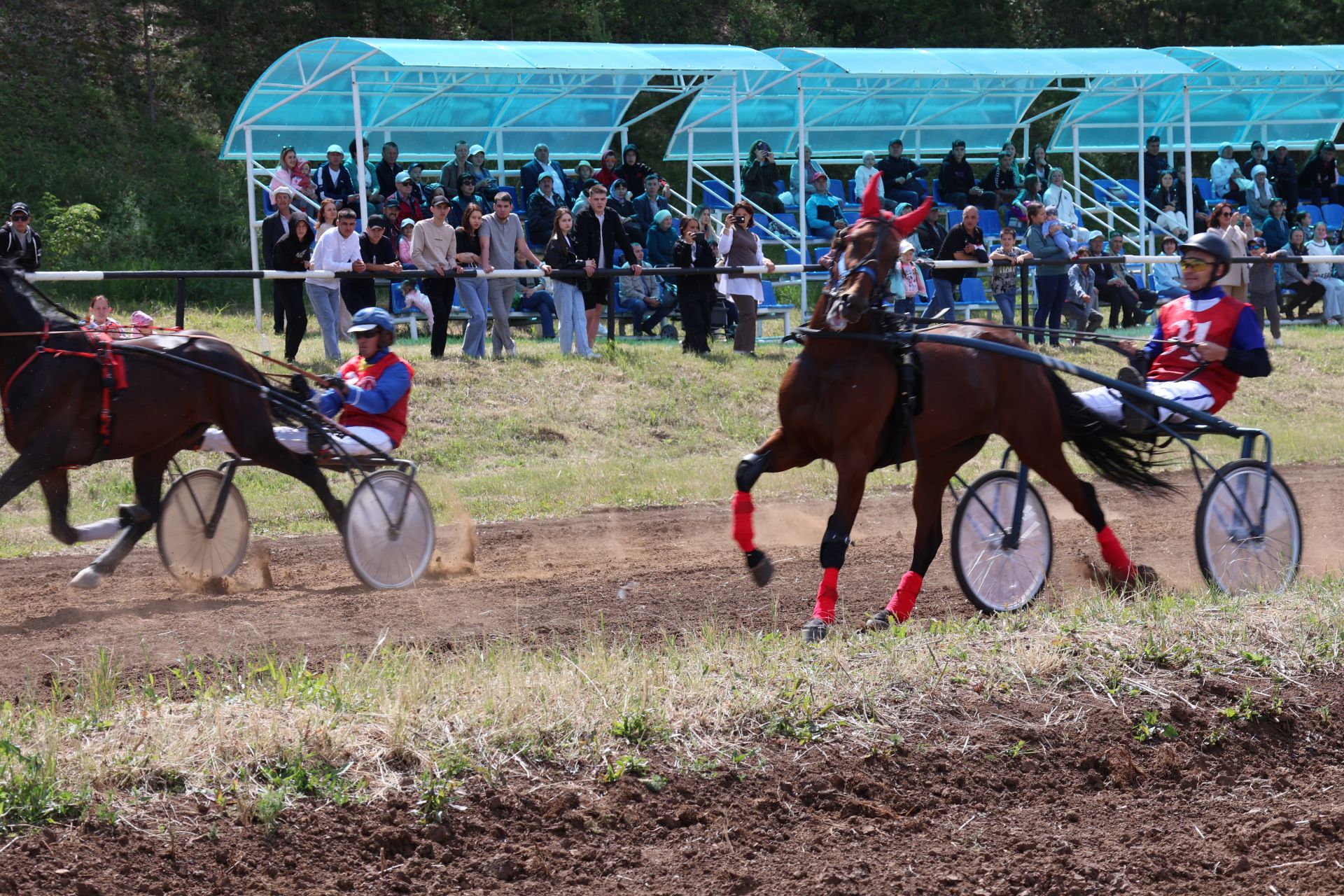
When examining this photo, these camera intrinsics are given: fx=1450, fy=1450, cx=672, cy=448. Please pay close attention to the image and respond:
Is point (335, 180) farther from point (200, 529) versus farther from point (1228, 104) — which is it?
point (1228, 104)

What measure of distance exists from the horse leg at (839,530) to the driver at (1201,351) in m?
1.80

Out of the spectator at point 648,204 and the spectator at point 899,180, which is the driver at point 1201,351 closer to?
the spectator at point 648,204

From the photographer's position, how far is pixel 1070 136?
2697cm

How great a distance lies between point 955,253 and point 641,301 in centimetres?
376

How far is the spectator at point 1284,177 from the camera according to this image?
24.2m

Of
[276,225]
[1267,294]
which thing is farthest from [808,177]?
[276,225]

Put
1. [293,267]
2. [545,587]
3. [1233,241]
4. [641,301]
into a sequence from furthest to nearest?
[1233,241] < [641,301] < [293,267] < [545,587]

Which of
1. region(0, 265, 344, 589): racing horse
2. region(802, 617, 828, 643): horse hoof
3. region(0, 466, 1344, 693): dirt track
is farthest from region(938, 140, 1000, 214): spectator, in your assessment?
region(802, 617, 828, 643): horse hoof

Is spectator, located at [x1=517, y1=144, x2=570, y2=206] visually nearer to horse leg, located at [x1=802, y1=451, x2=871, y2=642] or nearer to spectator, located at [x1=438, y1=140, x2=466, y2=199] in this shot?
spectator, located at [x1=438, y1=140, x2=466, y2=199]

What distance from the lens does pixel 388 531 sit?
334 inches

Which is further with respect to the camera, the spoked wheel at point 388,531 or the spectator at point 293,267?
the spectator at point 293,267

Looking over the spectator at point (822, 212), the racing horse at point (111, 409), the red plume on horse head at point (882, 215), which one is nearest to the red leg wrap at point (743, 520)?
the red plume on horse head at point (882, 215)

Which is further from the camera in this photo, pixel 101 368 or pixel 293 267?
pixel 293 267

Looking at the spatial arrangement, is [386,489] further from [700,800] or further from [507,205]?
[507,205]
